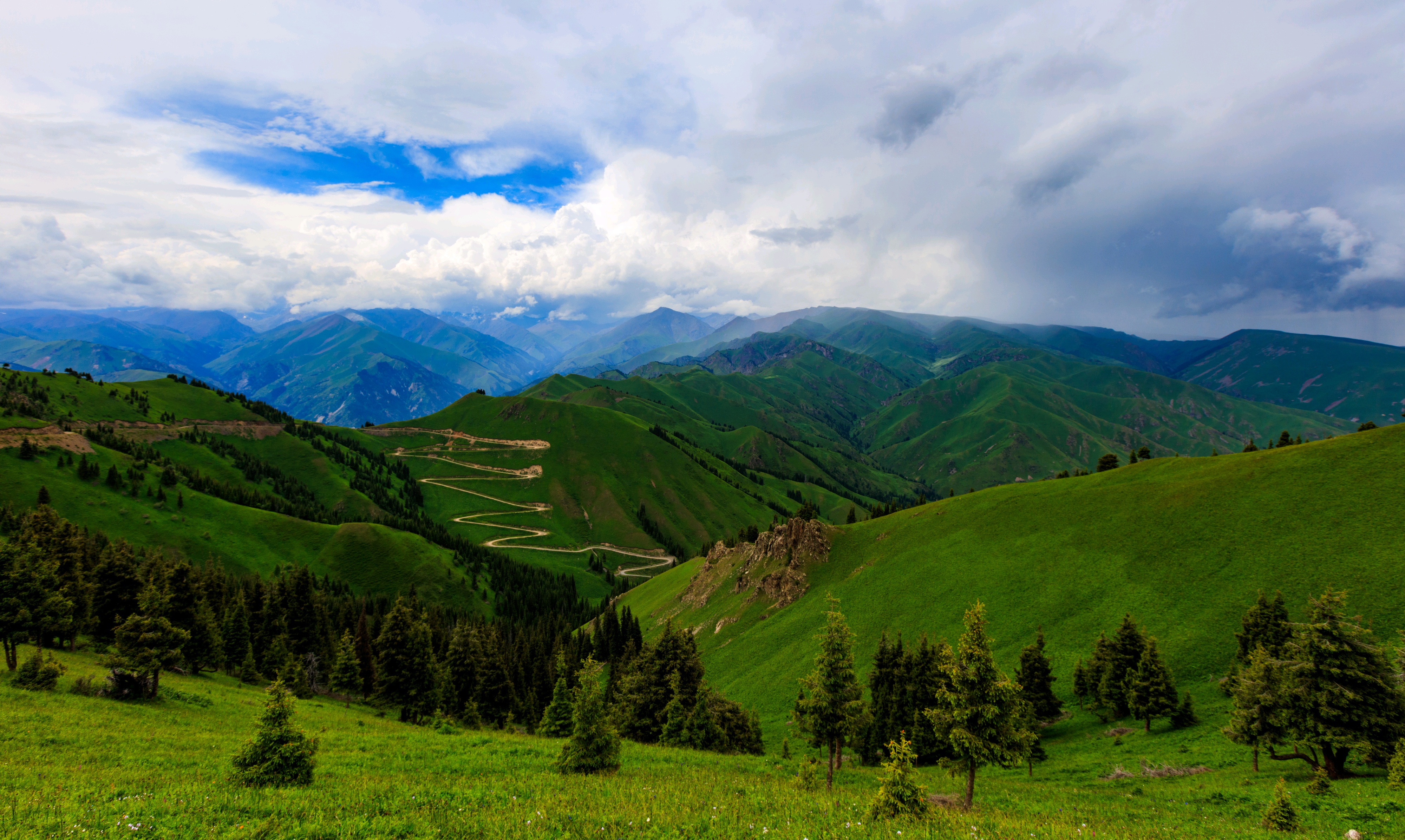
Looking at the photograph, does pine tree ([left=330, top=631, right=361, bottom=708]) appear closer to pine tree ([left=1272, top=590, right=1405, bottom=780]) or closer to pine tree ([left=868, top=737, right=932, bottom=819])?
pine tree ([left=868, top=737, right=932, bottom=819])

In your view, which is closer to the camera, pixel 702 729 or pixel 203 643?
pixel 702 729

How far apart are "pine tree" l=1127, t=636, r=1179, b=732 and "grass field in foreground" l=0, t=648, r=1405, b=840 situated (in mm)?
2085

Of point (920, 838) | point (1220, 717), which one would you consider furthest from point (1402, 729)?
point (920, 838)

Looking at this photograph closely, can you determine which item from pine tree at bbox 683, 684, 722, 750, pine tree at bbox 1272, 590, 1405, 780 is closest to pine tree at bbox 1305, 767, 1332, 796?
pine tree at bbox 1272, 590, 1405, 780

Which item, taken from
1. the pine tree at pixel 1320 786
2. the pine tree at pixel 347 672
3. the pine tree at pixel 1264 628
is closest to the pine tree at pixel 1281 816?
the pine tree at pixel 1320 786

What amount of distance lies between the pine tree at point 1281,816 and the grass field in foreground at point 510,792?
0.60 metres

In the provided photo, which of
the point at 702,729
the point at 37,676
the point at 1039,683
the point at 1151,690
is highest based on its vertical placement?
the point at 1151,690

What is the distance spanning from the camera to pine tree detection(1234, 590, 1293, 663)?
43438 mm

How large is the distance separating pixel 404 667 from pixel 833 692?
5249cm

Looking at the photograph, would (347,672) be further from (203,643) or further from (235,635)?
(235,635)

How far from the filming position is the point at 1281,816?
21.8 metres

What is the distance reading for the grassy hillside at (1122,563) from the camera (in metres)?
54.2

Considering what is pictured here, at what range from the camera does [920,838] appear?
1556cm

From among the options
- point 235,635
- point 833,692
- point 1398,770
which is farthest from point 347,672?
point 1398,770
